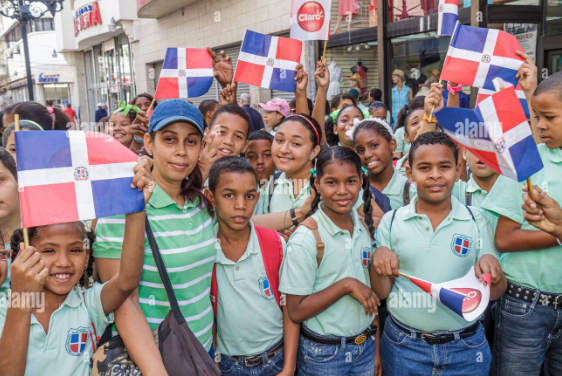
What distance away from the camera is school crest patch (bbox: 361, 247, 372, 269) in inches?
95.3

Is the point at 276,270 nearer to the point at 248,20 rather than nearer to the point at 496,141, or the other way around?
the point at 496,141

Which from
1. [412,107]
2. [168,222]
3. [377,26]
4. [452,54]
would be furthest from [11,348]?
[377,26]

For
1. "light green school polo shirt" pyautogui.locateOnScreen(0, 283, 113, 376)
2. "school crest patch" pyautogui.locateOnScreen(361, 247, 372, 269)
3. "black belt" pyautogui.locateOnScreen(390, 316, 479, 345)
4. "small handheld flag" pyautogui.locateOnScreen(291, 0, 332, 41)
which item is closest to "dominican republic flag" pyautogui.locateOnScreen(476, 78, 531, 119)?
"school crest patch" pyautogui.locateOnScreen(361, 247, 372, 269)

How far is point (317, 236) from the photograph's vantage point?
2.36 metres

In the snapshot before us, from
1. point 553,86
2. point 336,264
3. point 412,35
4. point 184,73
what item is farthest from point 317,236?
point 412,35

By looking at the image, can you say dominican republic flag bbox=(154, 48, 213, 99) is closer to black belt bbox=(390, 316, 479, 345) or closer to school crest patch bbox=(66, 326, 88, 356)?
school crest patch bbox=(66, 326, 88, 356)

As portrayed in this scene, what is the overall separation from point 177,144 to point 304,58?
8.55 meters

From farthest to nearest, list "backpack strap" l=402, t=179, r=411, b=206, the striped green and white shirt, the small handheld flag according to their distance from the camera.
Answer: the small handheld flag < "backpack strap" l=402, t=179, r=411, b=206 < the striped green and white shirt

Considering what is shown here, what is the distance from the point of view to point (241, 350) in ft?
7.43

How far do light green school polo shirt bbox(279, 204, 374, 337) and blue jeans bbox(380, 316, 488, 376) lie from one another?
0.21 meters

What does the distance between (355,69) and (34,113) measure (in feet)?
22.6

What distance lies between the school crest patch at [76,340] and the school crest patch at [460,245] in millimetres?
1670

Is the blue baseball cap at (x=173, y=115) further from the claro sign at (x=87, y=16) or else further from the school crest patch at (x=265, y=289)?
the claro sign at (x=87, y=16)

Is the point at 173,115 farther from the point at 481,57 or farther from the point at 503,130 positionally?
the point at 481,57
